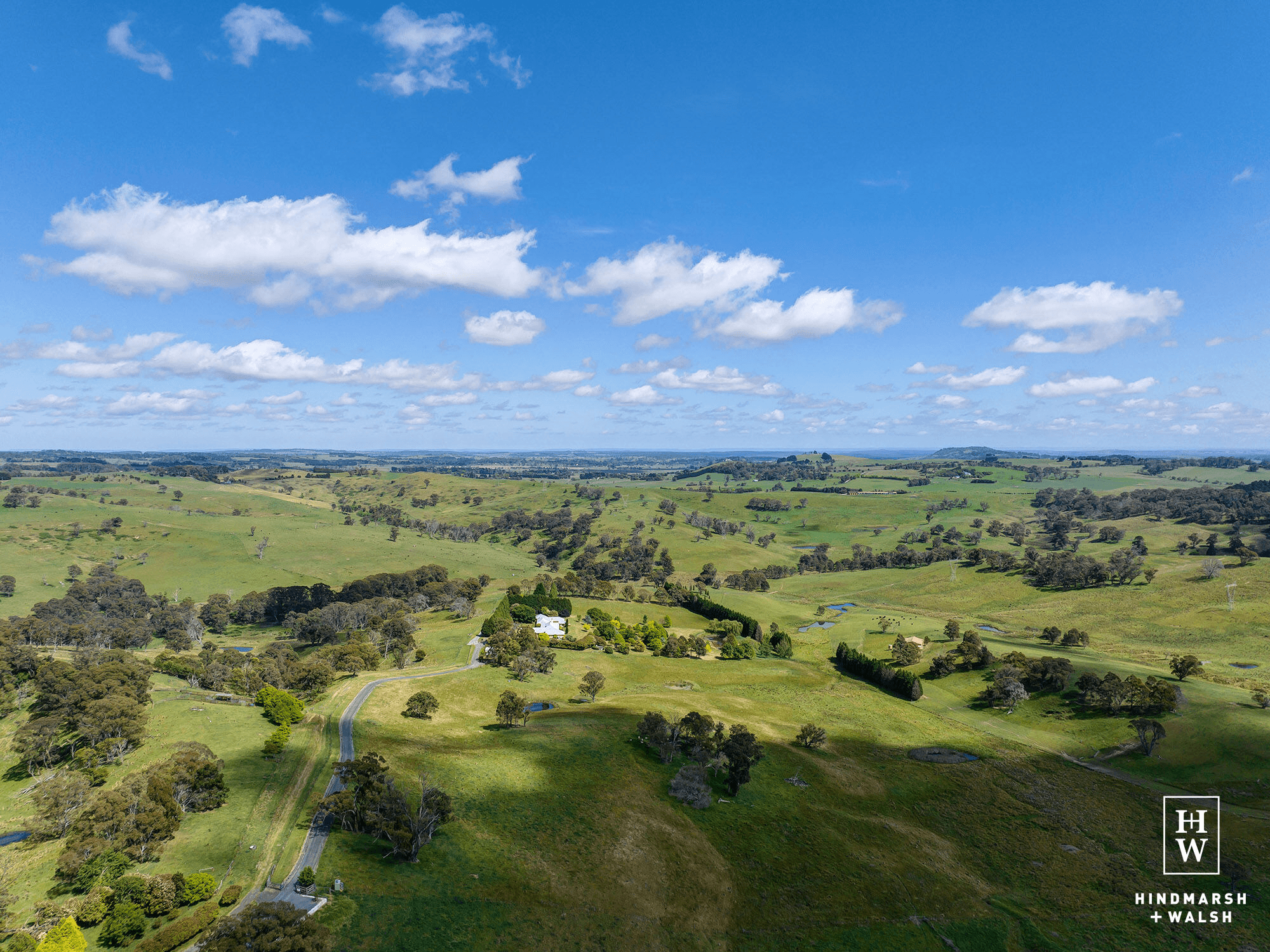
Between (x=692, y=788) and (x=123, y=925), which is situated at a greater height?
(x=123, y=925)

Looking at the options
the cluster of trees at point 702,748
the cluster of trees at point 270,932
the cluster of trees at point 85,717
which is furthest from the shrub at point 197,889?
the cluster of trees at point 702,748

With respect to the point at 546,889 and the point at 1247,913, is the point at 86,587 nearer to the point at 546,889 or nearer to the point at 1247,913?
the point at 546,889

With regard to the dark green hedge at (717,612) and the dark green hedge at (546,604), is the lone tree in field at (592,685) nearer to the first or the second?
the dark green hedge at (546,604)

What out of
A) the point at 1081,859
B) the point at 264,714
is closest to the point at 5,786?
the point at 264,714

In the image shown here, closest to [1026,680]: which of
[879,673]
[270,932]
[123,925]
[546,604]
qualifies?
[879,673]

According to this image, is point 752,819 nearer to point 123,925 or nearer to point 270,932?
point 270,932
